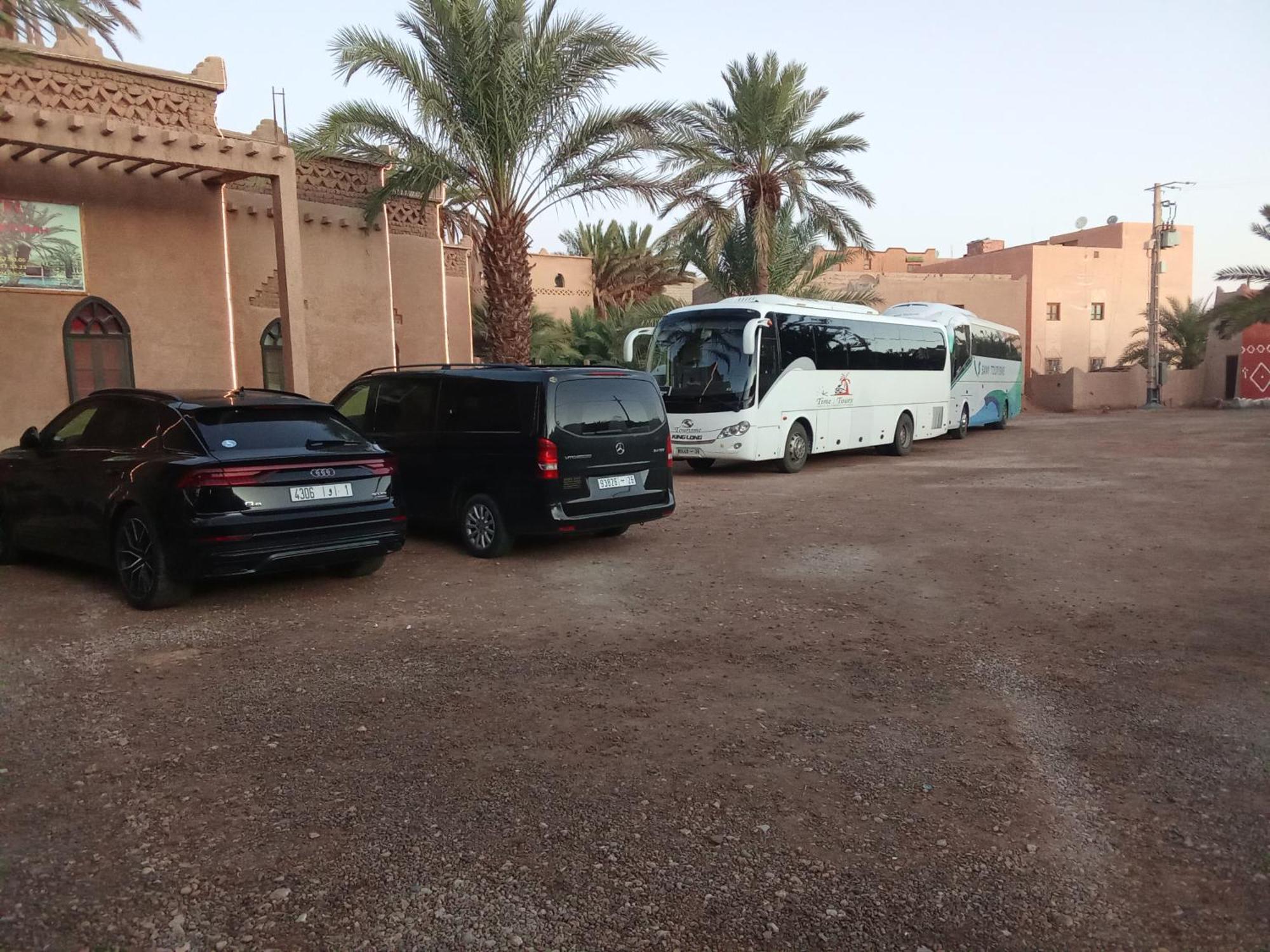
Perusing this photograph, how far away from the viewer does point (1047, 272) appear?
52.2 m

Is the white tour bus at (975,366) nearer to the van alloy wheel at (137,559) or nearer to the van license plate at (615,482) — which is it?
the van license plate at (615,482)

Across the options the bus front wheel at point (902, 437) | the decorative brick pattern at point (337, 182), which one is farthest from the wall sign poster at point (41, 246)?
the bus front wheel at point (902, 437)

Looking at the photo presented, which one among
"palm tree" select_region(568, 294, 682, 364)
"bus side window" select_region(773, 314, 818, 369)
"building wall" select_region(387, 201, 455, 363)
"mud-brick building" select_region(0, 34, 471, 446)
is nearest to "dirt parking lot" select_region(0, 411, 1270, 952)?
"mud-brick building" select_region(0, 34, 471, 446)

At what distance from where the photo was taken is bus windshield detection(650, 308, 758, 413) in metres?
17.3

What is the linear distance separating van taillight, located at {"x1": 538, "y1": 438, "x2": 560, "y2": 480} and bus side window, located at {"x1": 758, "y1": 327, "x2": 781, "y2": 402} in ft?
28.6

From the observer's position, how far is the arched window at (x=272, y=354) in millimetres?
20016

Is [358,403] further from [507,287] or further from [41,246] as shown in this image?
[41,246]

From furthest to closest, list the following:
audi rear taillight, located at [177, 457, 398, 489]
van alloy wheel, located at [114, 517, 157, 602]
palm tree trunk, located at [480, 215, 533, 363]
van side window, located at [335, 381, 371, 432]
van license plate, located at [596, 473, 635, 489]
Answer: palm tree trunk, located at [480, 215, 533, 363], van side window, located at [335, 381, 371, 432], van license plate, located at [596, 473, 635, 489], van alloy wheel, located at [114, 517, 157, 602], audi rear taillight, located at [177, 457, 398, 489]

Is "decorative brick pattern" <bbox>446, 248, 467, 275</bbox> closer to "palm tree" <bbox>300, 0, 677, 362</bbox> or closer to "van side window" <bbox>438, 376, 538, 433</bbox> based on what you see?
"palm tree" <bbox>300, 0, 677, 362</bbox>

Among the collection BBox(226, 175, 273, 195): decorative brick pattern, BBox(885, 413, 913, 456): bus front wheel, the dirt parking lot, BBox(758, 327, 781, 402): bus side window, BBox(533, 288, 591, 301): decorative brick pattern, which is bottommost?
the dirt parking lot

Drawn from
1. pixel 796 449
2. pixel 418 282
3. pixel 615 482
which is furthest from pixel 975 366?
pixel 615 482

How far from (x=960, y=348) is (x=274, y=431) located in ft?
80.4

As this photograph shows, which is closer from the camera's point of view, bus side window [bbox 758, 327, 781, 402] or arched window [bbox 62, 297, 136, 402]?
arched window [bbox 62, 297, 136, 402]

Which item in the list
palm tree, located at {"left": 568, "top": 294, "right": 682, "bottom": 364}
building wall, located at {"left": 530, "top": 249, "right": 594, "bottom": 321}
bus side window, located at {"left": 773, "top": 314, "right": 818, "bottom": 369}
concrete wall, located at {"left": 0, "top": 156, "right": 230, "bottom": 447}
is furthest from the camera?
building wall, located at {"left": 530, "top": 249, "right": 594, "bottom": 321}
